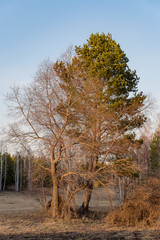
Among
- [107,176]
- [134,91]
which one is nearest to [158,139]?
[134,91]

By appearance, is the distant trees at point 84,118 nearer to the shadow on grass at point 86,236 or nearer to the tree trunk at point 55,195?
the tree trunk at point 55,195

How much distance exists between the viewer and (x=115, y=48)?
17141mm

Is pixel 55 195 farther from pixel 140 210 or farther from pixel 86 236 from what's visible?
pixel 86 236

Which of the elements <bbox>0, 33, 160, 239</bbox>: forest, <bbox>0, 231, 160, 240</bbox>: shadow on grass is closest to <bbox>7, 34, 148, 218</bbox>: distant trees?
<bbox>0, 33, 160, 239</bbox>: forest

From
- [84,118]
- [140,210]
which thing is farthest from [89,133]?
[140,210]

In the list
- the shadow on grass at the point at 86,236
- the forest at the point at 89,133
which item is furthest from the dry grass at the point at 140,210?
the shadow on grass at the point at 86,236

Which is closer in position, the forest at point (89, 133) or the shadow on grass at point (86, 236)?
the shadow on grass at point (86, 236)

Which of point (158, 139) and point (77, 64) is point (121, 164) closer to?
point (77, 64)

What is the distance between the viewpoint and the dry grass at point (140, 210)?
1391cm

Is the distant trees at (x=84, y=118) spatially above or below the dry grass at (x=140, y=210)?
above

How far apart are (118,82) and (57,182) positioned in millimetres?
6949

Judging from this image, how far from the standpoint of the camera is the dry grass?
547 inches

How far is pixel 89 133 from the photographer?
15.9m

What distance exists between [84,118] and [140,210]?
5940 mm
